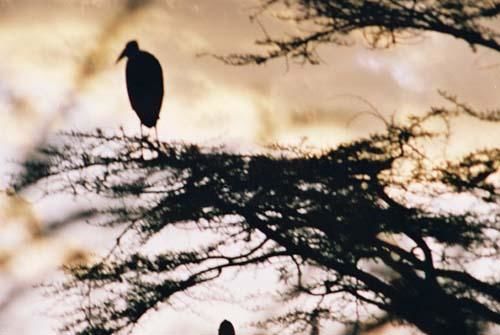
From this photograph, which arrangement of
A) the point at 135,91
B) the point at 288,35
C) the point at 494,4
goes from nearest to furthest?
the point at 494,4 → the point at 288,35 → the point at 135,91

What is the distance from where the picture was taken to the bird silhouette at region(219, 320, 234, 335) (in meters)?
6.34

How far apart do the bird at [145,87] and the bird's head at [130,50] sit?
0.12 meters

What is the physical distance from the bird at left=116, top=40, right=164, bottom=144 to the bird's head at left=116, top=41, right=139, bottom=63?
0.12 metres

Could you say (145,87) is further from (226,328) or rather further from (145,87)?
(226,328)

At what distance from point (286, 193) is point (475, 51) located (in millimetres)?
1807

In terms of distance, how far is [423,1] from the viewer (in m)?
6.01

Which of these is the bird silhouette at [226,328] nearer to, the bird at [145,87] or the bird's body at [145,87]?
the bird at [145,87]

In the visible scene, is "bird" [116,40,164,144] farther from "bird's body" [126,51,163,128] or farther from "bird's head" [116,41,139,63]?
"bird's head" [116,41,139,63]

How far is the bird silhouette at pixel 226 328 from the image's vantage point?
6.34m

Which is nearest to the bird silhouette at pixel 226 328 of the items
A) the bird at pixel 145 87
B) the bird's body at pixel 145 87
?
the bird at pixel 145 87

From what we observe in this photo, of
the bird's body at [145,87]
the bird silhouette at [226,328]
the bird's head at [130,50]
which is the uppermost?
the bird's head at [130,50]

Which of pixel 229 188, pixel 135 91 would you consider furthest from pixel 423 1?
pixel 135 91

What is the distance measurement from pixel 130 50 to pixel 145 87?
592mm

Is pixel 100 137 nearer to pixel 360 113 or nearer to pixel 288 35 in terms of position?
pixel 288 35
